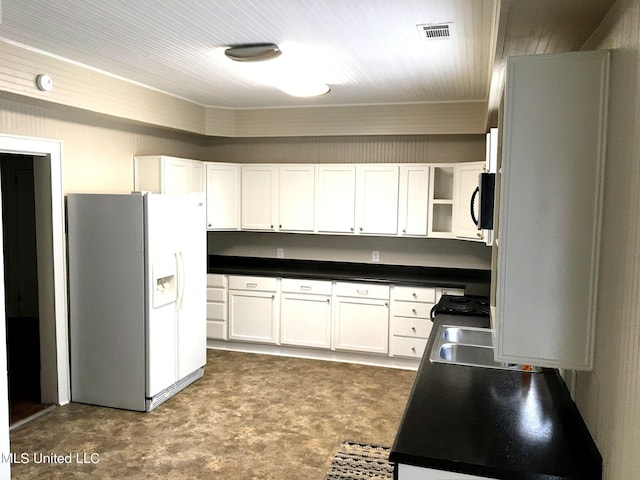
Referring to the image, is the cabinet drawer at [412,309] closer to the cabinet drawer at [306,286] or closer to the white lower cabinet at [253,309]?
the cabinet drawer at [306,286]

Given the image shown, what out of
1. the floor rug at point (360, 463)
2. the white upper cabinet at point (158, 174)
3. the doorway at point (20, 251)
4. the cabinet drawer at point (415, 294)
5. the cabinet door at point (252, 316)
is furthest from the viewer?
the doorway at point (20, 251)

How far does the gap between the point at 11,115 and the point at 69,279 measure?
1283mm

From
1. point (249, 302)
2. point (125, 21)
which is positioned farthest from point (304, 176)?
point (125, 21)

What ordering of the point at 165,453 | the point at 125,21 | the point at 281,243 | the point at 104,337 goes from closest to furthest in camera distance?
the point at 125,21 → the point at 165,453 → the point at 104,337 → the point at 281,243

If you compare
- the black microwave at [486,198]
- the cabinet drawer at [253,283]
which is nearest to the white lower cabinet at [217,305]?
the cabinet drawer at [253,283]

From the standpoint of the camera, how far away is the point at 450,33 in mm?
2816

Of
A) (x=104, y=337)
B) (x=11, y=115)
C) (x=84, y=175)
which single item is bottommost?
(x=104, y=337)

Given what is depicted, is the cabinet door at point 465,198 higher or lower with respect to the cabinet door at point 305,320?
Result: higher

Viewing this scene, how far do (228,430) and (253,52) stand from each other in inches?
99.8

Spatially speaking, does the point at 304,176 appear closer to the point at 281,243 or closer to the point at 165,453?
the point at 281,243

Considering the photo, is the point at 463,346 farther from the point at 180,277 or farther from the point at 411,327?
the point at 180,277

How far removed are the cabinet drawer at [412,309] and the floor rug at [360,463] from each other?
171 centimetres

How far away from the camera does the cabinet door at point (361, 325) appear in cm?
502

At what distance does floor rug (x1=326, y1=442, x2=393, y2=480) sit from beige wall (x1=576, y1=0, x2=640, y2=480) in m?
1.58
